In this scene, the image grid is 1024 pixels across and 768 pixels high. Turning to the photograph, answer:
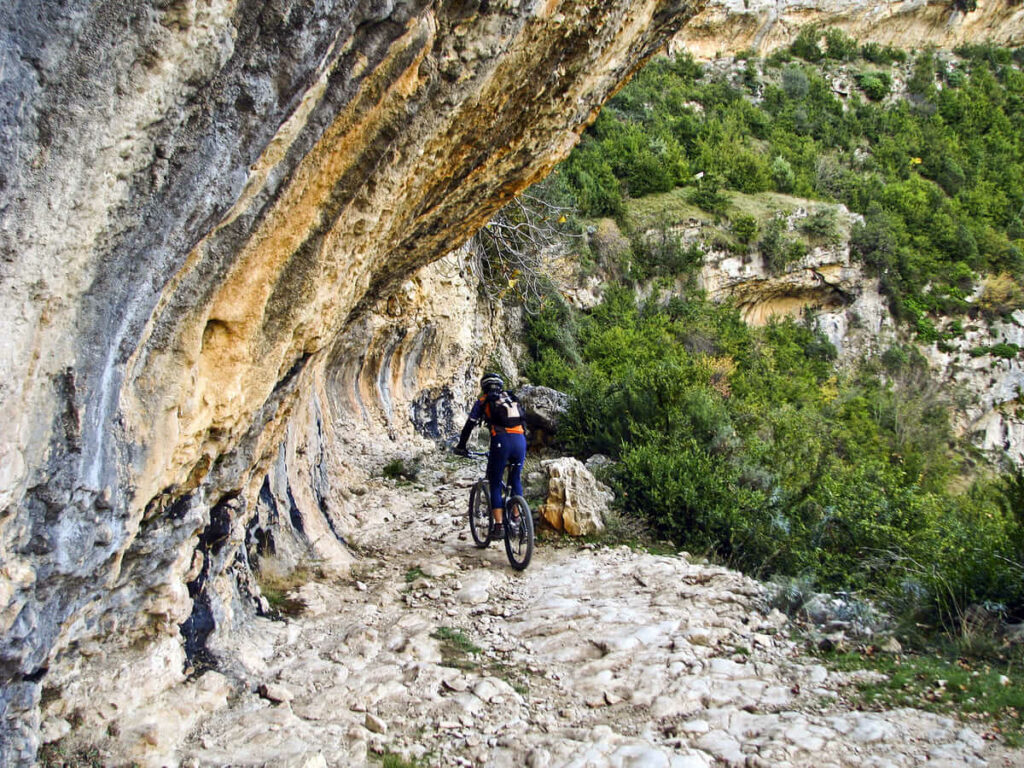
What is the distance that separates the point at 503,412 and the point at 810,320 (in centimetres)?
2080

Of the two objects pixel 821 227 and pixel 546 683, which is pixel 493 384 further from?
pixel 821 227

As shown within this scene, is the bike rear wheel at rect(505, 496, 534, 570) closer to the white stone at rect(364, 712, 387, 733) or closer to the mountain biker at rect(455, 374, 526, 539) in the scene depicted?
the mountain biker at rect(455, 374, 526, 539)

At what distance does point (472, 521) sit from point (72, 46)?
15.2ft

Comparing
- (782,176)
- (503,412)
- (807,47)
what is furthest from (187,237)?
(807,47)

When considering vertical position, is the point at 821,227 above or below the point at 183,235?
above

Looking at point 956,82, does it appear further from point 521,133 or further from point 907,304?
point 521,133

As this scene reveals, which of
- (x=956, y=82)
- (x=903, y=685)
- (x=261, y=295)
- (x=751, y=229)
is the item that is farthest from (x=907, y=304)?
(x=261, y=295)

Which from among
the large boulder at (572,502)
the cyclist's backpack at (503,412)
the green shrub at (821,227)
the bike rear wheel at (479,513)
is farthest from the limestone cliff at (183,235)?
the green shrub at (821,227)

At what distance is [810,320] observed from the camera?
23.2m

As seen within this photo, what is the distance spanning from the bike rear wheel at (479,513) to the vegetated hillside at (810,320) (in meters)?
1.59

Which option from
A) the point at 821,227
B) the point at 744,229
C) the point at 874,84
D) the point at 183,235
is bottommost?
the point at 183,235

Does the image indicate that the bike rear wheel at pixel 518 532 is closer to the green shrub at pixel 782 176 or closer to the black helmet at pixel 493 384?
the black helmet at pixel 493 384

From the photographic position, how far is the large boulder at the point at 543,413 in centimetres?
948

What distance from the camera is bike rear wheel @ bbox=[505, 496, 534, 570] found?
5.09 m
